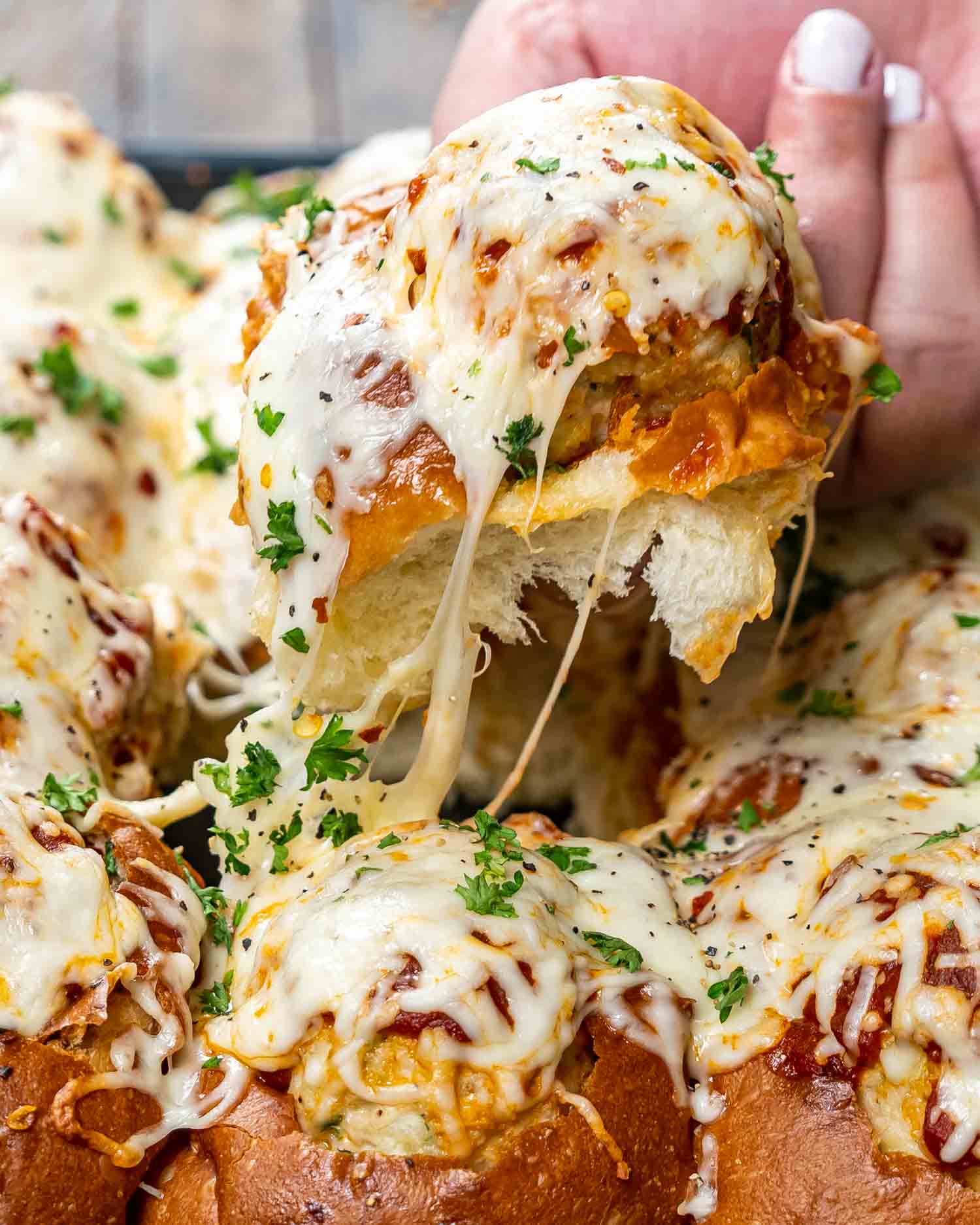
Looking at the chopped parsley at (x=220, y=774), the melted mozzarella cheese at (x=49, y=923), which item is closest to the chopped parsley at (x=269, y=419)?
the chopped parsley at (x=220, y=774)

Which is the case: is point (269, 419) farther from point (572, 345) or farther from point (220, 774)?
point (220, 774)

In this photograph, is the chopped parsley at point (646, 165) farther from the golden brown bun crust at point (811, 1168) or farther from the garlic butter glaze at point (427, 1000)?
the golden brown bun crust at point (811, 1168)

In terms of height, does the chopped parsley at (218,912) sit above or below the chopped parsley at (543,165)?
below

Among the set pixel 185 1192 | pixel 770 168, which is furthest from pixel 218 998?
pixel 770 168

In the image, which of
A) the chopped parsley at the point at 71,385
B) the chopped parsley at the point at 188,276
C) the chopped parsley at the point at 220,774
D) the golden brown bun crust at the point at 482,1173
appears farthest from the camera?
the chopped parsley at the point at 188,276

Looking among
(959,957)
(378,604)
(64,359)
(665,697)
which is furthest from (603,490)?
(64,359)

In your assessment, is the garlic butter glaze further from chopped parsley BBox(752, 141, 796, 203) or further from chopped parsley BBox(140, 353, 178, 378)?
chopped parsley BBox(140, 353, 178, 378)

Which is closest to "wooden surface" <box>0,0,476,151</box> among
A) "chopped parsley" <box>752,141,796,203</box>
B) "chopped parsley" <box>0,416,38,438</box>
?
"chopped parsley" <box>0,416,38,438</box>
